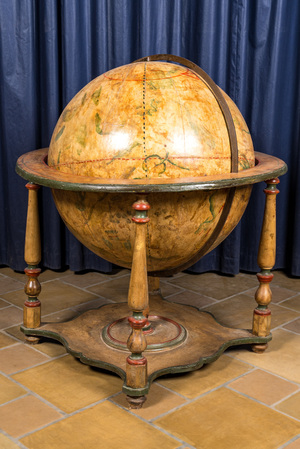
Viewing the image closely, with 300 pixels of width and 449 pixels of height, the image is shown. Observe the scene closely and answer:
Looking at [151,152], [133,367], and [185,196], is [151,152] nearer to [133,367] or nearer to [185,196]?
[185,196]

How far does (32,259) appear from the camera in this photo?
3479mm

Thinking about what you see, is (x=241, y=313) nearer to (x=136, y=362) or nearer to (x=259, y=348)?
(x=259, y=348)

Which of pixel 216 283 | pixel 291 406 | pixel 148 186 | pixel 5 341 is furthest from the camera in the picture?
pixel 216 283

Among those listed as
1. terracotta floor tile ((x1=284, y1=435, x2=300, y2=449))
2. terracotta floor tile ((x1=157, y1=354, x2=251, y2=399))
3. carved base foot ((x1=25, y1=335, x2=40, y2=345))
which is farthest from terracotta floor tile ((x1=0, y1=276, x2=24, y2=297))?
terracotta floor tile ((x1=284, y1=435, x2=300, y2=449))

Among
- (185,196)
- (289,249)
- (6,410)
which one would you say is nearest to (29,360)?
(6,410)

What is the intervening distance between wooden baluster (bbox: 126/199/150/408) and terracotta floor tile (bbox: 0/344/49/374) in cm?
65

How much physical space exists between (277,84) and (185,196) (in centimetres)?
184

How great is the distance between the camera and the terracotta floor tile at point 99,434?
2.66 metres

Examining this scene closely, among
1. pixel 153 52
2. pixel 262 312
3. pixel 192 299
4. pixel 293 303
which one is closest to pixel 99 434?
pixel 262 312

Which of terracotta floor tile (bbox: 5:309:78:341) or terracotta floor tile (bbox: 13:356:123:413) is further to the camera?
terracotta floor tile (bbox: 5:309:78:341)

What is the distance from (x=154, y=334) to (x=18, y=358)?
0.74 metres

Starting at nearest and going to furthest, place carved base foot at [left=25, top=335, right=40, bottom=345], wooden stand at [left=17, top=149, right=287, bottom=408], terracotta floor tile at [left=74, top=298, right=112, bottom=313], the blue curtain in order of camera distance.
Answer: wooden stand at [left=17, top=149, right=287, bottom=408], carved base foot at [left=25, top=335, right=40, bottom=345], terracotta floor tile at [left=74, top=298, right=112, bottom=313], the blue curtain

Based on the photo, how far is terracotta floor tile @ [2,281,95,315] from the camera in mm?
4137

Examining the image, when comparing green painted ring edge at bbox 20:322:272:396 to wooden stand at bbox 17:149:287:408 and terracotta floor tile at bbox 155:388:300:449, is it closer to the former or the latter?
wooden stand at bbox 17:149:287:408
